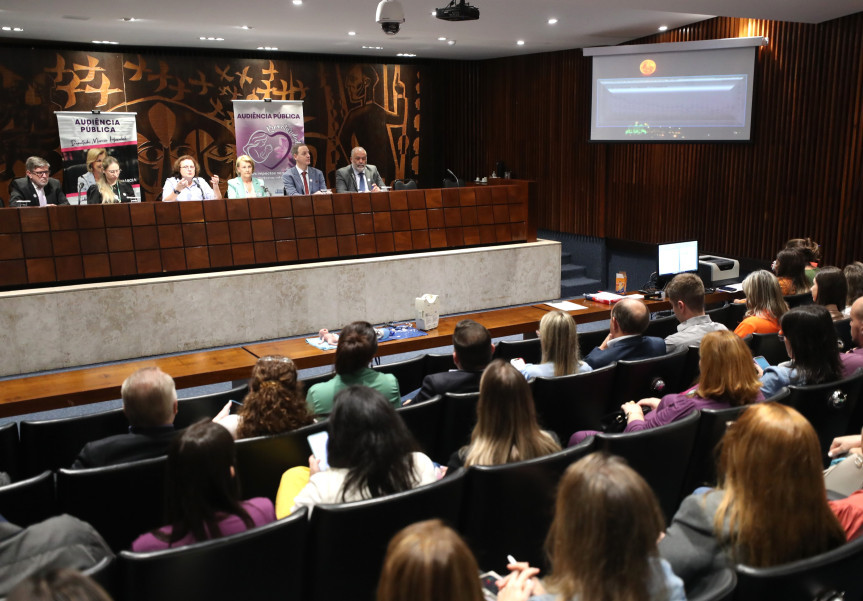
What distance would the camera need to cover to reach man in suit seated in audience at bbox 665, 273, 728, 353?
3.94 metres

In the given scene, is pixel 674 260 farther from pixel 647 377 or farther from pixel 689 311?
pixel 647 377

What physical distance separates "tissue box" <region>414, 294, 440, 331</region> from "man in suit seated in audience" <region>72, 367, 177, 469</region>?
241cm

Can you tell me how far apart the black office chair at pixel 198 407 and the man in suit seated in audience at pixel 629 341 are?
179 cm

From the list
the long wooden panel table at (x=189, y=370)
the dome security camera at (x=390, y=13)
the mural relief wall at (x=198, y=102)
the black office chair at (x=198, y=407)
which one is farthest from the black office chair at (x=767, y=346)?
the mural relief wall at (x=198, y=102)

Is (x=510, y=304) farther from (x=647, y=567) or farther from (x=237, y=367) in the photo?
(x=647, y=567)

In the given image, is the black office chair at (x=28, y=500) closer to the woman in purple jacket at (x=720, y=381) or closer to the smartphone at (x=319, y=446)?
the smartphone at (x=319, y=446)

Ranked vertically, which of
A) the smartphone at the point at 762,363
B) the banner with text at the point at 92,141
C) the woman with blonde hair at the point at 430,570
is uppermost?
the banner with text at the point at 92,141

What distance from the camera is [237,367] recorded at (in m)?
4.25

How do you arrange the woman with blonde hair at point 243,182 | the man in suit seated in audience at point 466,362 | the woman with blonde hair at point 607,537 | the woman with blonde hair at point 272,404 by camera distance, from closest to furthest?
the woman with blonde hair at point 607,537
the woman with blonde hair at point 272,404
the man in suit seated in audience at point 466,362
the woman with blonde hair at point 243,182

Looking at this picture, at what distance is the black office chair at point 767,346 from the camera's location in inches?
157

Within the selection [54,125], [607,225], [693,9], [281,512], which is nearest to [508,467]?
[281,512]

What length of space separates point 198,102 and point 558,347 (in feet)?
25.2

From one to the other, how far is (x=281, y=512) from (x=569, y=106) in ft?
26.0

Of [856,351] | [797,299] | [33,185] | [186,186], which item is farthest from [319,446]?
[33,185]
